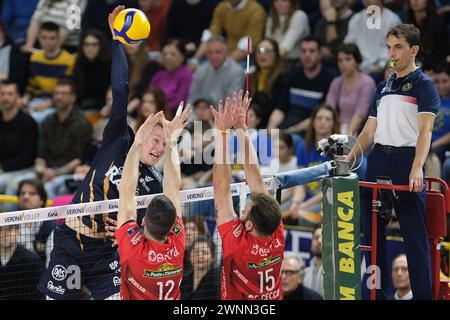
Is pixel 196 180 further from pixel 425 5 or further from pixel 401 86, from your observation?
pixel 401 86

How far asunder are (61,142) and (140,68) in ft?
6.25

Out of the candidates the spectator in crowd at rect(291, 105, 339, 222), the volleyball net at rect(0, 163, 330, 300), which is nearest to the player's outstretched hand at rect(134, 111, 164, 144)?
the volleyball net at rect(0, 163, 330, 300)

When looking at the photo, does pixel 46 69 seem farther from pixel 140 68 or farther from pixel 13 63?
pixel 140 68

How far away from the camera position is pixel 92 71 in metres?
16.2

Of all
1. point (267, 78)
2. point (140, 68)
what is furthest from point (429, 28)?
point (140, 68)

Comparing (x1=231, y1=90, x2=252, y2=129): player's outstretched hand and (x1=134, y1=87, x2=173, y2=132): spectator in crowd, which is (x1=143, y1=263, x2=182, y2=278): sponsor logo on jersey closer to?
(x1=231, y1=90, x2=252, y2=129): player's outstretched hand

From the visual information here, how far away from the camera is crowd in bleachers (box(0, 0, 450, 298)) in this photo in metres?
13.8

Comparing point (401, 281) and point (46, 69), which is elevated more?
point (46, 69)

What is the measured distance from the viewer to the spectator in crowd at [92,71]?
52.7 feet

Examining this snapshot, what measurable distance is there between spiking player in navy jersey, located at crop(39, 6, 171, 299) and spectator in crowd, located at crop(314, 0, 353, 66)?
595cm

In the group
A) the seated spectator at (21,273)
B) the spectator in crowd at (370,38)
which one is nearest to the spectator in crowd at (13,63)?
the spectator in crowd at (370,38)

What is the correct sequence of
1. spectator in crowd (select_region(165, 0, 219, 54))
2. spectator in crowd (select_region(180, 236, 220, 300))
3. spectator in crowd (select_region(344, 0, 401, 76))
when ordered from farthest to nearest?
spectator in crowd (select_region(165, 0, 219, 54)) < spectator in crowd (select_region(344, 0, 401, 76)) < spectator in crowd (select_region(180, 236, 220, 300))

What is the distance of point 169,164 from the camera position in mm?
8852
